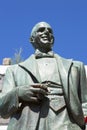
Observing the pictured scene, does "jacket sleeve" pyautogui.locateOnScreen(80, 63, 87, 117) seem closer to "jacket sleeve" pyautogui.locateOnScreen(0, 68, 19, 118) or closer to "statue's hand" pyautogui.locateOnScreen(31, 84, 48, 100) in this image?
"statue's hand" pyautogui.locateOnScreen(31, 84, 48, 100)

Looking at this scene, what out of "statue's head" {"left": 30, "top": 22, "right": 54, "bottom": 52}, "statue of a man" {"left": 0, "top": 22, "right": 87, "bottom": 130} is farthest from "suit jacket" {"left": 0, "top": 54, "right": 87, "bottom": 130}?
"statue's head" {"left": 30, "top": 22, "right": 54, "bottom": 52}

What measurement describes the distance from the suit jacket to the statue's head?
20 cm

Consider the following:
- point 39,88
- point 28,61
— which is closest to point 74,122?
point 39,88

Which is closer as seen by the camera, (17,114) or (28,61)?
(17,114)

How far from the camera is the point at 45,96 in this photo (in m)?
5.50

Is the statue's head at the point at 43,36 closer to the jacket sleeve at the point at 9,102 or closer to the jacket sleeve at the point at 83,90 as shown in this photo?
the jacket sleeve at the point at 83,90

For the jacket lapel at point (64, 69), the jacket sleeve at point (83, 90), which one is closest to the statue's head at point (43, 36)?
the jacket lapel at point (64, 69)

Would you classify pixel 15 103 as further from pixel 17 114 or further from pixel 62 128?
pixel 62 128

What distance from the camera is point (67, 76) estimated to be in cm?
560

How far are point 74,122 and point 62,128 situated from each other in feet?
0.50

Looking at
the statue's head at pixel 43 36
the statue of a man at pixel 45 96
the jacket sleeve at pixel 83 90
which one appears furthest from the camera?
the statue's head at pixel 43 36

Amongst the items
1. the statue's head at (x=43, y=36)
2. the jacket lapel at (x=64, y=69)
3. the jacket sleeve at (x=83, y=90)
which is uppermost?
the statue's head at (x=43, y=36)

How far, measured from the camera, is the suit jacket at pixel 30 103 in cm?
545

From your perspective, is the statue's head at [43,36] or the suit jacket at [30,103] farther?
the statue's head at [43,36]
